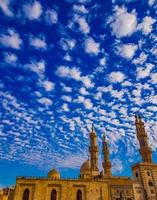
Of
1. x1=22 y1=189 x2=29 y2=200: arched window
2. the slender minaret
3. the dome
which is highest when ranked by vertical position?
the slender minaret

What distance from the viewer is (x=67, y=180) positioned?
41.9 m

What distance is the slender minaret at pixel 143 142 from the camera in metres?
50.3

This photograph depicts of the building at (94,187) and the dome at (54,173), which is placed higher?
the dome at (54,173)

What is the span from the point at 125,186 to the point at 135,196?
2601 mm

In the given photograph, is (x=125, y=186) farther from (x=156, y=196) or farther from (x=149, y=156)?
(x=149, y=156)

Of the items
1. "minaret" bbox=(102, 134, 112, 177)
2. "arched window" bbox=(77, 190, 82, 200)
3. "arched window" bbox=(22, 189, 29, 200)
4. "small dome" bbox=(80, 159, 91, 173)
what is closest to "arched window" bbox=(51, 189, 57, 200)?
"arched window" bbox=(77, 190, 82, 200)

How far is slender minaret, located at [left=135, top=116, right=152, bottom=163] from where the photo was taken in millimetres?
50344

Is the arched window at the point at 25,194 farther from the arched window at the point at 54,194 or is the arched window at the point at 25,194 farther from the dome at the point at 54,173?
the dome at the point at 54,173

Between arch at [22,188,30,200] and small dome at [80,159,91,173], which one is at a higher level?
small dome at [80,159,91,173]

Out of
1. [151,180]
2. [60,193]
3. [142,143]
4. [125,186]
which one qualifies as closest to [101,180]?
[125,186]

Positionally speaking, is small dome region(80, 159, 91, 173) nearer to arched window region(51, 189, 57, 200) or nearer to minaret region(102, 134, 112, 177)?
minaret region(102, 134, 112, 177)

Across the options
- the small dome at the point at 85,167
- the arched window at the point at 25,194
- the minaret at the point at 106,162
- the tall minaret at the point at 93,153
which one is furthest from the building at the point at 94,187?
the minaret at the point at 106,162

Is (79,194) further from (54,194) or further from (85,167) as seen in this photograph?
(85,167)

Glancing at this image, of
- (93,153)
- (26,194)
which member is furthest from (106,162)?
(26,194)
